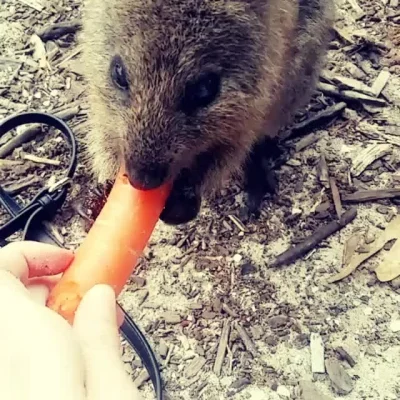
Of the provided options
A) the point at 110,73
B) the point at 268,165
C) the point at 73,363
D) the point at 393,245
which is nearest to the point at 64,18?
the point at 268,165

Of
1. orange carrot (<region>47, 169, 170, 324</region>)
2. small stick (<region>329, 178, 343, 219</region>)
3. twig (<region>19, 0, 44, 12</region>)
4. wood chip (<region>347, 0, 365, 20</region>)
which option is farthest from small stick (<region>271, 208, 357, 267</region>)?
twig (<region>19, 0, 44, 12</region>)

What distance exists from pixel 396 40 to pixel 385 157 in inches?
35.2

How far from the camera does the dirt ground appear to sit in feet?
11.5

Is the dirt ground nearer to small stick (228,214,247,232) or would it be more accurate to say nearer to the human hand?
small stick (228,214,247,232)

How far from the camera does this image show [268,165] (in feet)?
13.8

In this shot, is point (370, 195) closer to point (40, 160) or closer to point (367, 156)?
point (367, 156)

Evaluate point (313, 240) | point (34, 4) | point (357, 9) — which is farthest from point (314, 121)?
point (34, 4)

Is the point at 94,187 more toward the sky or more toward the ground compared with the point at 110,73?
more toward the ground

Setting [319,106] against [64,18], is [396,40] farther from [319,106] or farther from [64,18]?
[64,18]

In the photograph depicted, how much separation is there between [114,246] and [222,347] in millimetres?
1009

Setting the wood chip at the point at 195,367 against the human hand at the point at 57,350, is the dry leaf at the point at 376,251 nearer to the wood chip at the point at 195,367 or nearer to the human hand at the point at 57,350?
the wood chip at the point at 195,367

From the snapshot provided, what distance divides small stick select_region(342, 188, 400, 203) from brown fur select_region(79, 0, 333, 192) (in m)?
0.75

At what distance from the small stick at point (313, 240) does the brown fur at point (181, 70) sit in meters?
0.53

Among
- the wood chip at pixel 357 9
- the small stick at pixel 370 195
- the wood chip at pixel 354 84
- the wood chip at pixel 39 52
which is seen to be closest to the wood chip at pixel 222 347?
the small stick at pixel 370 195
